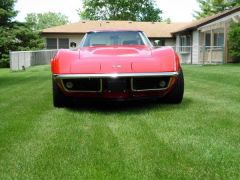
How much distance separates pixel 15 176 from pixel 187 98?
4598mm

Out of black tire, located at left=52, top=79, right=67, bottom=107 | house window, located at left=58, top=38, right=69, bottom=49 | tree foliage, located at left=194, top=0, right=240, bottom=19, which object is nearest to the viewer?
black tire, located at left=52, top=79, right=67, bottom=107

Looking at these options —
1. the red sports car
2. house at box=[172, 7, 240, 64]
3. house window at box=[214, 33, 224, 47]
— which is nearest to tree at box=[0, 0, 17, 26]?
house at box=[172, 7, 240, 64]

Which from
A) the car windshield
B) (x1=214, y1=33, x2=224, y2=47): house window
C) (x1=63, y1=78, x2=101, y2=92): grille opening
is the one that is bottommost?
(x1=63, y1=78, x2=101, y2=92): grille opening

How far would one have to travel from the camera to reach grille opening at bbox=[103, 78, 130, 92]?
6.11 m

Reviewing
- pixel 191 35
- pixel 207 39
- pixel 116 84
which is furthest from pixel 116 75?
pixel 191 35

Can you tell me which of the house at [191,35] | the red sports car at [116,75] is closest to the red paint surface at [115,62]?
the red sports car at [116,75]

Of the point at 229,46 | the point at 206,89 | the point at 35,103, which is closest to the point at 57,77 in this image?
the point at 35,103

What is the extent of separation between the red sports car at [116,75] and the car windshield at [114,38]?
1318 millimetres

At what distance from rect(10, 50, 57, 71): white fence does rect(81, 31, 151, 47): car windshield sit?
1518 cm

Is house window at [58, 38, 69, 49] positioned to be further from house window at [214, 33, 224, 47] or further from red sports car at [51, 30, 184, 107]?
red sports car at [51, 30, 184, 107]

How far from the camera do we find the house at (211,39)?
26.2 metres

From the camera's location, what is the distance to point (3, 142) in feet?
14.3

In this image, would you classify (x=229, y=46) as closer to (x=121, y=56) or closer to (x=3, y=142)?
(x=121, y=56)

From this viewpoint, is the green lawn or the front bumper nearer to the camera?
the green lawn
